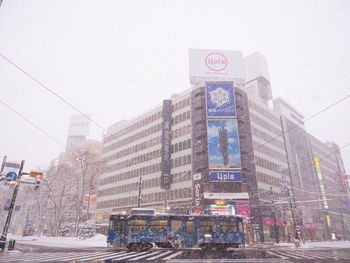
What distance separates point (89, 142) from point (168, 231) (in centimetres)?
10398

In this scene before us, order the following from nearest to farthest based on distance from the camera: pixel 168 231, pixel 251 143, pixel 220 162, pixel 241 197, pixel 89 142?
pixel 168 231 → pixel 241 197 → pixel 220 162 → pixel 251 143 → pixel 89 142

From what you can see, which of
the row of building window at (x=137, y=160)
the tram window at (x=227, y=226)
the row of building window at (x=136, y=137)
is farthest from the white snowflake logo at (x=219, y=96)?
the tram window at (x=227, y=226)

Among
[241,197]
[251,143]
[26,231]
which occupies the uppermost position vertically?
[251,143]

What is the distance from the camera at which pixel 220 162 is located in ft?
153

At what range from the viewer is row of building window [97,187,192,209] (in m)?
48.0

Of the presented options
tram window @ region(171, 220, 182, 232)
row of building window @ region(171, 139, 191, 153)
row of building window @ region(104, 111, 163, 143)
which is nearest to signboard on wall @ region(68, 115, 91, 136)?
row of building window @ region(104, 111, 163, 143)

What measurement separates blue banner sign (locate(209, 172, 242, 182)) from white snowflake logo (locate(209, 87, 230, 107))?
14.1 metres

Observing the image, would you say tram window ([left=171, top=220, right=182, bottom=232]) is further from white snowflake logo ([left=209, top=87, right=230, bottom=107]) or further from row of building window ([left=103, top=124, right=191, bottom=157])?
white snowflake logo ([left=209, top=87, right=230, bottom=107])

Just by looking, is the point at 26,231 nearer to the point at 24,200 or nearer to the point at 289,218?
the point at 24,200

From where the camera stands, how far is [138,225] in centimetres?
2142

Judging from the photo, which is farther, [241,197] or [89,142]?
[89,142]

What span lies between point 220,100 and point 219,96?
0.95 metres

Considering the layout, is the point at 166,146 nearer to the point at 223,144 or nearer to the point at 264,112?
the point at 223,144

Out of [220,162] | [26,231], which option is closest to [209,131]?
[220,162]
